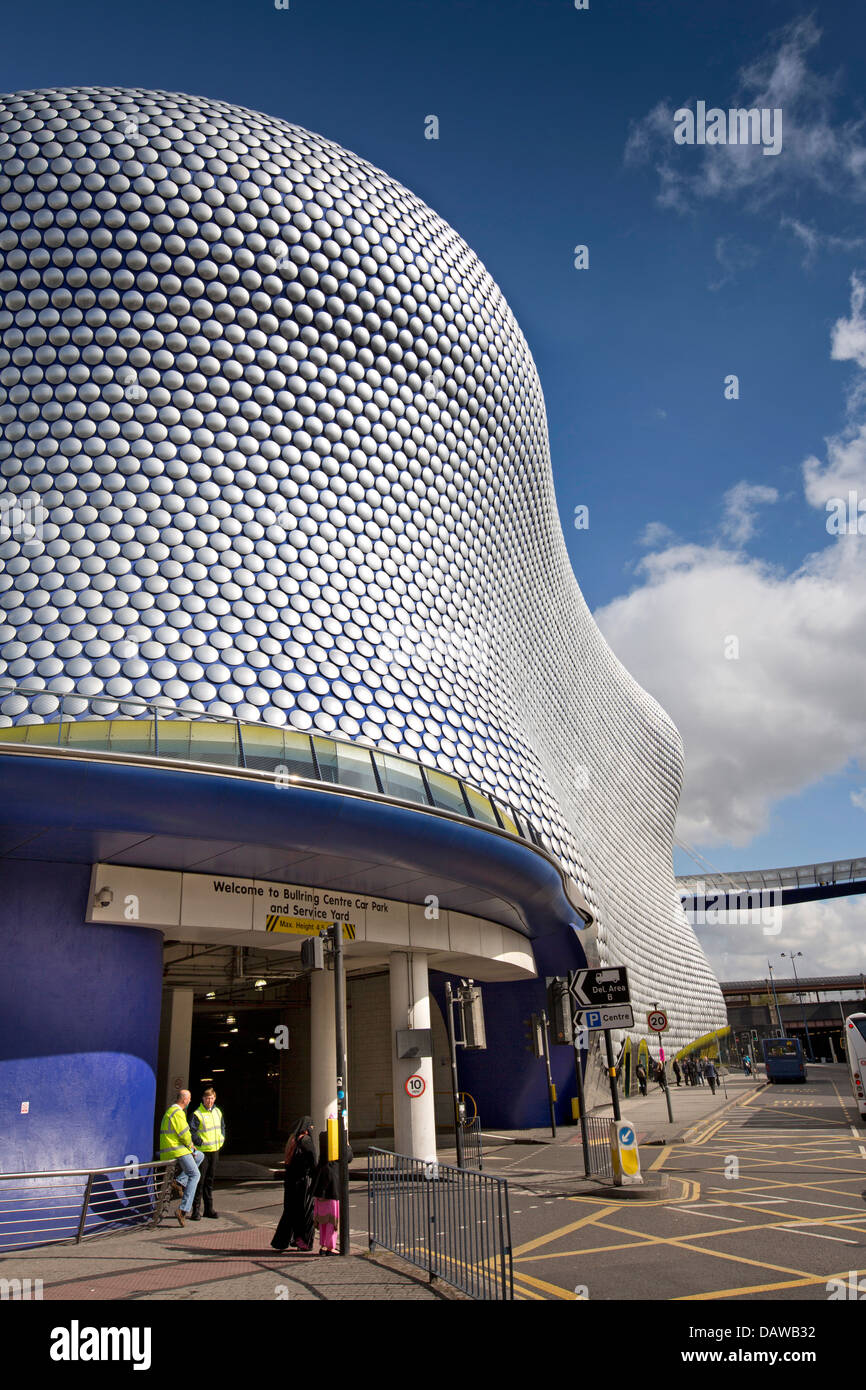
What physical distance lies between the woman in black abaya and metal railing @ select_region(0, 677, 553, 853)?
440 centimetres

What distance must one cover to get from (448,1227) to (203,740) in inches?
285

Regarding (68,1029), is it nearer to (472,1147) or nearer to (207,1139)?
(207,1139)

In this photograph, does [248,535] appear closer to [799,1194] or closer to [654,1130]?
[799,1194]

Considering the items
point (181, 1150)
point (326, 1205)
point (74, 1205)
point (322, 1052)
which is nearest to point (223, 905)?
point (181, 1150)

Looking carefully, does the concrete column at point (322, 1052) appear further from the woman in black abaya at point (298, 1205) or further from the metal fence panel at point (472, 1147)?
the woman in black abaya at point (298, 1205)

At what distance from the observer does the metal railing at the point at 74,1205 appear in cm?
1020

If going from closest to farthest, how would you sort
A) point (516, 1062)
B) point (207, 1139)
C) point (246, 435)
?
point (207, 1139) → point (246, 435) → point (516, 1062)

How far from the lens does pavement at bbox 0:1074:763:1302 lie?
686 centimetres

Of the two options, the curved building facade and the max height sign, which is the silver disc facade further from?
the max height sign

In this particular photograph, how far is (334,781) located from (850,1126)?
14600 mm

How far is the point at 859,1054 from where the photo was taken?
66.2 ft

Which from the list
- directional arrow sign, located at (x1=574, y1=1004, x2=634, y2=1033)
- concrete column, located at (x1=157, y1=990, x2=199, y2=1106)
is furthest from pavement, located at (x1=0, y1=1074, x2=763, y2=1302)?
concrete column, located at (x1=157, y1=990, x2=199, y2=1106)

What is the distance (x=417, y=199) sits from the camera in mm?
24766

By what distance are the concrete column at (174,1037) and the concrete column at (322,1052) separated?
345 cm
